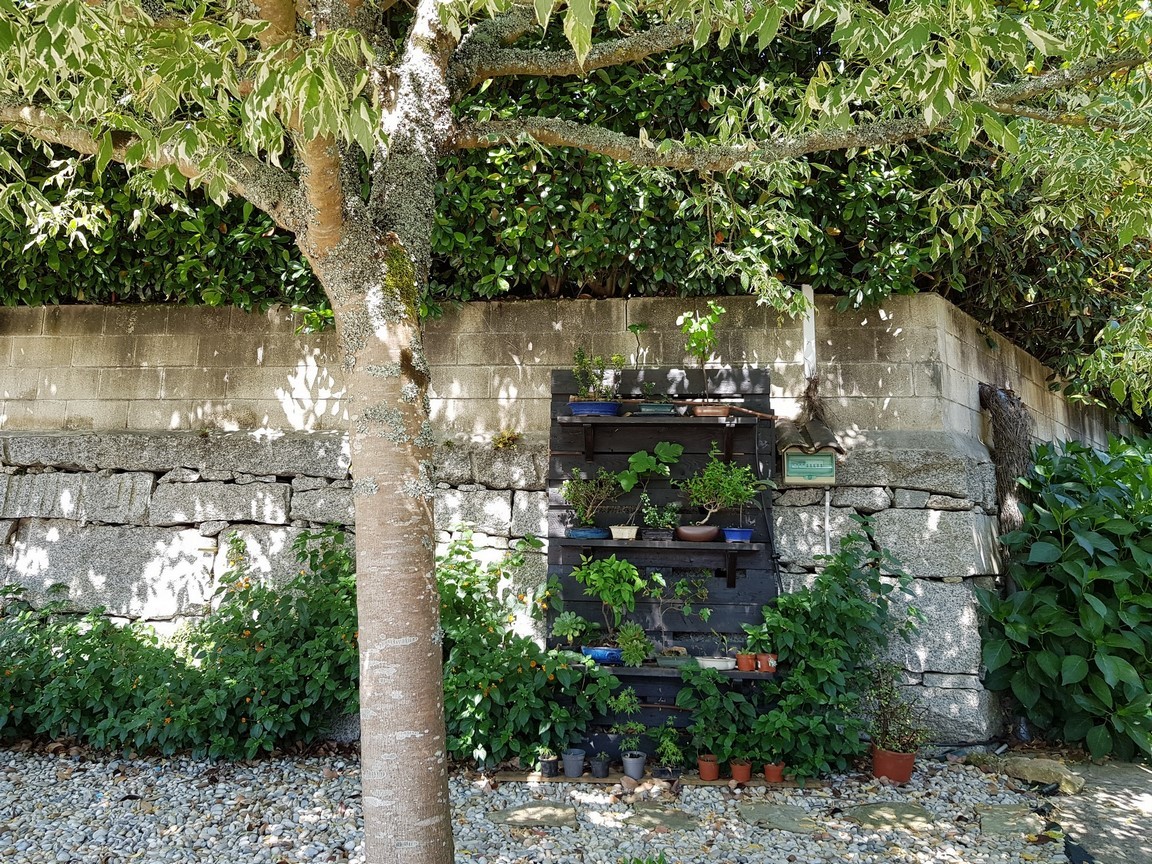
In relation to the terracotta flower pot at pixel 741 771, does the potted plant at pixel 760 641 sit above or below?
above

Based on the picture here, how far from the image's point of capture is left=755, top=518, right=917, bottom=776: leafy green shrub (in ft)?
13.4

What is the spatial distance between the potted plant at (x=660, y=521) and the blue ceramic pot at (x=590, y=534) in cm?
20

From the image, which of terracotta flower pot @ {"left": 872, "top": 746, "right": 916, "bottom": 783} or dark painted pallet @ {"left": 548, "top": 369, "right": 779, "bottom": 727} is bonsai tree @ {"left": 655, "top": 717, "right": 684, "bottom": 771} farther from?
terracotta flower pot @ {"left": 872, "top": 746, "right": 916, "bottom": 783}

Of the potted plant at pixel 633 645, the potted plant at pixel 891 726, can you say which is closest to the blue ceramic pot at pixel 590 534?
the potted plant at pixel 633 645

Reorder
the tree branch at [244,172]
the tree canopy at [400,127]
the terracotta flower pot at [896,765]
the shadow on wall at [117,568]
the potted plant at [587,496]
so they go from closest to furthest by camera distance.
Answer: the tree canopy at [400,127] → the tree branch at [244,172] → the terracotta flower pot at [896,765] → the potted plant at [587,496] → the shadow on wall at [117,568]

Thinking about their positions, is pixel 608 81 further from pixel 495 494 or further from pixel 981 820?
pixel 981 820

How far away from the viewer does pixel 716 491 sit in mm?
4422

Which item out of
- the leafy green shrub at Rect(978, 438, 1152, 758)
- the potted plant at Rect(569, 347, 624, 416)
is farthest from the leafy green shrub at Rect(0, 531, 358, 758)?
the leafy green shrub at Rect(978, 438, 1152, 758)

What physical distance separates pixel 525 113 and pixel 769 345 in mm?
1945

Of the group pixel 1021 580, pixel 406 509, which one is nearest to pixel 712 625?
pixel 1021 580

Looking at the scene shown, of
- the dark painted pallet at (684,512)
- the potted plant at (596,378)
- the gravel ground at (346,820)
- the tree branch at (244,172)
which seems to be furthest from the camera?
the potted plant at (596,378)

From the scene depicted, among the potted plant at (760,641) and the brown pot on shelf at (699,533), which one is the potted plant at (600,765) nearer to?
the potted plant at (760,641)

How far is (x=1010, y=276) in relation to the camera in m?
5.07

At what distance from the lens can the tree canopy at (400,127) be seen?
86.1 inches
